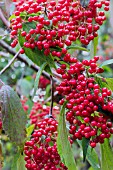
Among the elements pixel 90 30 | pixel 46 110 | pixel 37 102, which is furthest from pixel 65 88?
pixel 37 102

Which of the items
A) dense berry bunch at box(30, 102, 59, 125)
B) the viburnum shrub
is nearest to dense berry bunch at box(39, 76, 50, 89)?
dense berry bunch at box(30, 102, 59, 125)

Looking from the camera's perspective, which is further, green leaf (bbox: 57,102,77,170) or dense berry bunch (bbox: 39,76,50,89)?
dense berry bunch (bbox: 39,76,50,89)

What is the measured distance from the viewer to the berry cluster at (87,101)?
2.41 ft

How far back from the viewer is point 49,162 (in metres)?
0.82

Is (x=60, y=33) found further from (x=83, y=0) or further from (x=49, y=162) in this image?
(x=49, y=162)

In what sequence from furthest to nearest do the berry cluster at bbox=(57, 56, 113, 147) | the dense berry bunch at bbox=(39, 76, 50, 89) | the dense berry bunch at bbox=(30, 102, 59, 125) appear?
1. the dense berry bunch at bbox=(39, 76, 50, 89)
2. the dense berry bunch at bbox=(30, 102, 59, 125)
3. the berry cluster at bbox=(57, 56, 113, 147)

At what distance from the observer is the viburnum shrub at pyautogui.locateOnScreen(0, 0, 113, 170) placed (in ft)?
2.45

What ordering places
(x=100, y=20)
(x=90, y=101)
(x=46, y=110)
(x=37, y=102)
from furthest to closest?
(x=37, y=102) < (x=46, y=110) < (x=100, y=20) < (x=90, y=101)

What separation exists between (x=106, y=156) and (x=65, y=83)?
213 mm

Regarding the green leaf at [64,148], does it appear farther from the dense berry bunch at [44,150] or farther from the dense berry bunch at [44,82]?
the dense berry bunch at [44,82]

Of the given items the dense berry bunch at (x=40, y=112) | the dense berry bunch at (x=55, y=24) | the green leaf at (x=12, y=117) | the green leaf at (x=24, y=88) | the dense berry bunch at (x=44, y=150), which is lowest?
the green leaf at (x=24, y=88)

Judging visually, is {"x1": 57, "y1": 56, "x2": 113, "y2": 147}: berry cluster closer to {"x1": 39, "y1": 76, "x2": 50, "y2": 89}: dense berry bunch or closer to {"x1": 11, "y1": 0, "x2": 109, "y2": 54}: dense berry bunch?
{"x1": 11, "y1": 0, "x2": 109, "y2": 54}: dense berry bunch

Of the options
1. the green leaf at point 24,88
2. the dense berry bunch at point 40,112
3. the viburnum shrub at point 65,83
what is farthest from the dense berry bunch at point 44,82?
the viburnum shrub at point 65,83

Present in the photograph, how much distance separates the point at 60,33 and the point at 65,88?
12 cm
